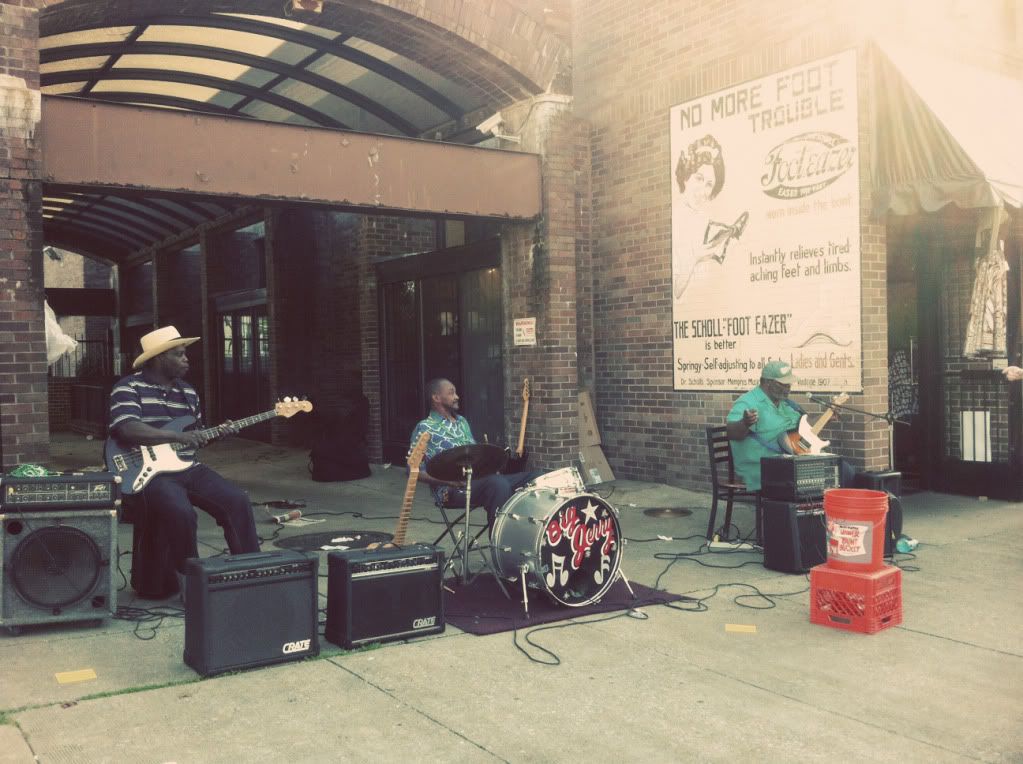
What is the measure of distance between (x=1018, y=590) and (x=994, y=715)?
238cm

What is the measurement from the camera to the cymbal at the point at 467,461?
5.89 m

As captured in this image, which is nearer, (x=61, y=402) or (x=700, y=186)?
(x=700, y=186)

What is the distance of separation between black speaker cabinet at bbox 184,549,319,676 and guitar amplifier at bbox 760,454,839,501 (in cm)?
348

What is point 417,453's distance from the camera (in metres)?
6.28

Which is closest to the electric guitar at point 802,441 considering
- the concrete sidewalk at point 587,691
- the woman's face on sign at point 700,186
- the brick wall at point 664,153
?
the brick wall at point 664,153

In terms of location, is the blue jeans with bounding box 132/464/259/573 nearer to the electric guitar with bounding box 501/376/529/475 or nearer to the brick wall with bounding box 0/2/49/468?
the brick wall with bounding box 0/2/49/468

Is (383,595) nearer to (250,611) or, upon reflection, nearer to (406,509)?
(250,611)

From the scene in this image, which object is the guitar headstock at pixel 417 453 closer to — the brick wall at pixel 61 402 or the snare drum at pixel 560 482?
the snare drum at pixel 560 482

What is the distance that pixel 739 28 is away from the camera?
9.35m

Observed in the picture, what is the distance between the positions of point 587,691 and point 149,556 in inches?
124

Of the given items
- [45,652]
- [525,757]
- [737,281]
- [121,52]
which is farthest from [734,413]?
[121,52]

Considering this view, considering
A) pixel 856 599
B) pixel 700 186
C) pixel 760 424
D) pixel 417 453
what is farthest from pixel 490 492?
pixel 700 186

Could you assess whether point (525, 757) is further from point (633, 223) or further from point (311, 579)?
point (633, 223)

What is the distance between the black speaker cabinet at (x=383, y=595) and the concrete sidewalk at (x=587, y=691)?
3.7 inches
